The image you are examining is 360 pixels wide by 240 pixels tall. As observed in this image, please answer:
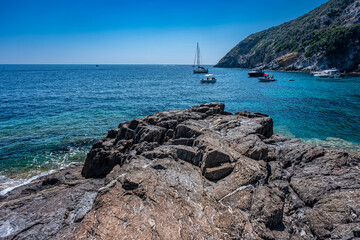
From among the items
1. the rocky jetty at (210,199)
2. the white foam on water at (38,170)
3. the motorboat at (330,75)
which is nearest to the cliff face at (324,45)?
the motorboat at (330,75)

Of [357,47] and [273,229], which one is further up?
[357,47]

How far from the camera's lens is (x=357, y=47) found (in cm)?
7975

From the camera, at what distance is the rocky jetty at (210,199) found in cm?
638

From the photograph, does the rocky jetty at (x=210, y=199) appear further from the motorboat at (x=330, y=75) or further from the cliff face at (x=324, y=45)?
the cliff face at (x=324, y=45)

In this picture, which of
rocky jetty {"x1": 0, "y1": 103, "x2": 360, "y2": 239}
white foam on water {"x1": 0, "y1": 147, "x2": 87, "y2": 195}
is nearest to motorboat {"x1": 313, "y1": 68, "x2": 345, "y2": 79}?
rocky jetty {"x1": 0, "y1": 103, "x2": 360, "y2": 239}

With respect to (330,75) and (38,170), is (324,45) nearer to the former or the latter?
(330,75)

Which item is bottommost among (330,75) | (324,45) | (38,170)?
(38,170)

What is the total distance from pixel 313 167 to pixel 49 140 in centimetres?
2380

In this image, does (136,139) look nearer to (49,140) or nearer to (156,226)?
(156,226)

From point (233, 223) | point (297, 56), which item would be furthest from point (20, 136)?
point (297, 56)

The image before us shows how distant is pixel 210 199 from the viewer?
7746 millimetres

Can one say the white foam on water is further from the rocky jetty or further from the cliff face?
the cliff face

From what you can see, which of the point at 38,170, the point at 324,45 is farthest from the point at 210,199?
the point at 324,45

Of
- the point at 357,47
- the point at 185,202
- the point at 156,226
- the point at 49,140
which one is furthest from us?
the point at 357,47
